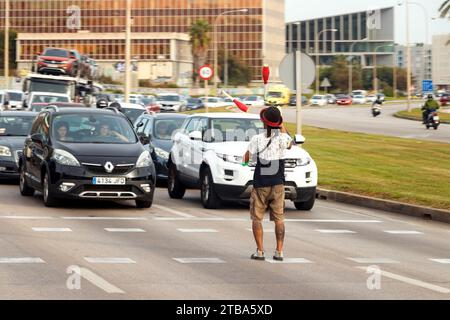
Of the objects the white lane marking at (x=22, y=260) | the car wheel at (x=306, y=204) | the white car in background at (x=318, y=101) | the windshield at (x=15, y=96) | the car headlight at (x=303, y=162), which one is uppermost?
the white car in background at (x=318, y=101)

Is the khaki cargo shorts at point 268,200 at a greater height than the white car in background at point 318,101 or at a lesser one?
lesser

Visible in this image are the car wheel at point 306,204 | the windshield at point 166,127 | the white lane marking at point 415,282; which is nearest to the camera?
the white lane marking at point 415,282

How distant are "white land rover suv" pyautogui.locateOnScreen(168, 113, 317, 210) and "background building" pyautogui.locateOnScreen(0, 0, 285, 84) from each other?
520 feet

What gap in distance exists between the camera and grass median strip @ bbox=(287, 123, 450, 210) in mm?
21969

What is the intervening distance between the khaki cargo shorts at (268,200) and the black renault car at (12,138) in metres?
11.2

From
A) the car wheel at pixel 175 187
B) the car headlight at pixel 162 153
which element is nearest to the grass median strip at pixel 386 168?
the car headlight at pixel 162 153

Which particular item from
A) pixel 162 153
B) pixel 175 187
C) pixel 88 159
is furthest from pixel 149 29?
pixel 88 159

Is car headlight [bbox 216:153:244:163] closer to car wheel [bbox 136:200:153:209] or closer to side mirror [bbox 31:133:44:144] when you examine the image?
car wheel [bbox 136:200:153:209]

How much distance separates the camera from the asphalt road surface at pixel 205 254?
35.3 feet

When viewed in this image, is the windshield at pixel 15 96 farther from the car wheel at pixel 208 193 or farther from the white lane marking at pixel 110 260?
the white lane marking at pixel 110 260

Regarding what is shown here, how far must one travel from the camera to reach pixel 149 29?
193m

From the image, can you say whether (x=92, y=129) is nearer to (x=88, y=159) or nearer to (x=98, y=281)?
(x=88, y=159)

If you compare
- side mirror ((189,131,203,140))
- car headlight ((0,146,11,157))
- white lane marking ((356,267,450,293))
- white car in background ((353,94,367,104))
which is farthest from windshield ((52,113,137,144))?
white car in background ((353,94,367,104))
